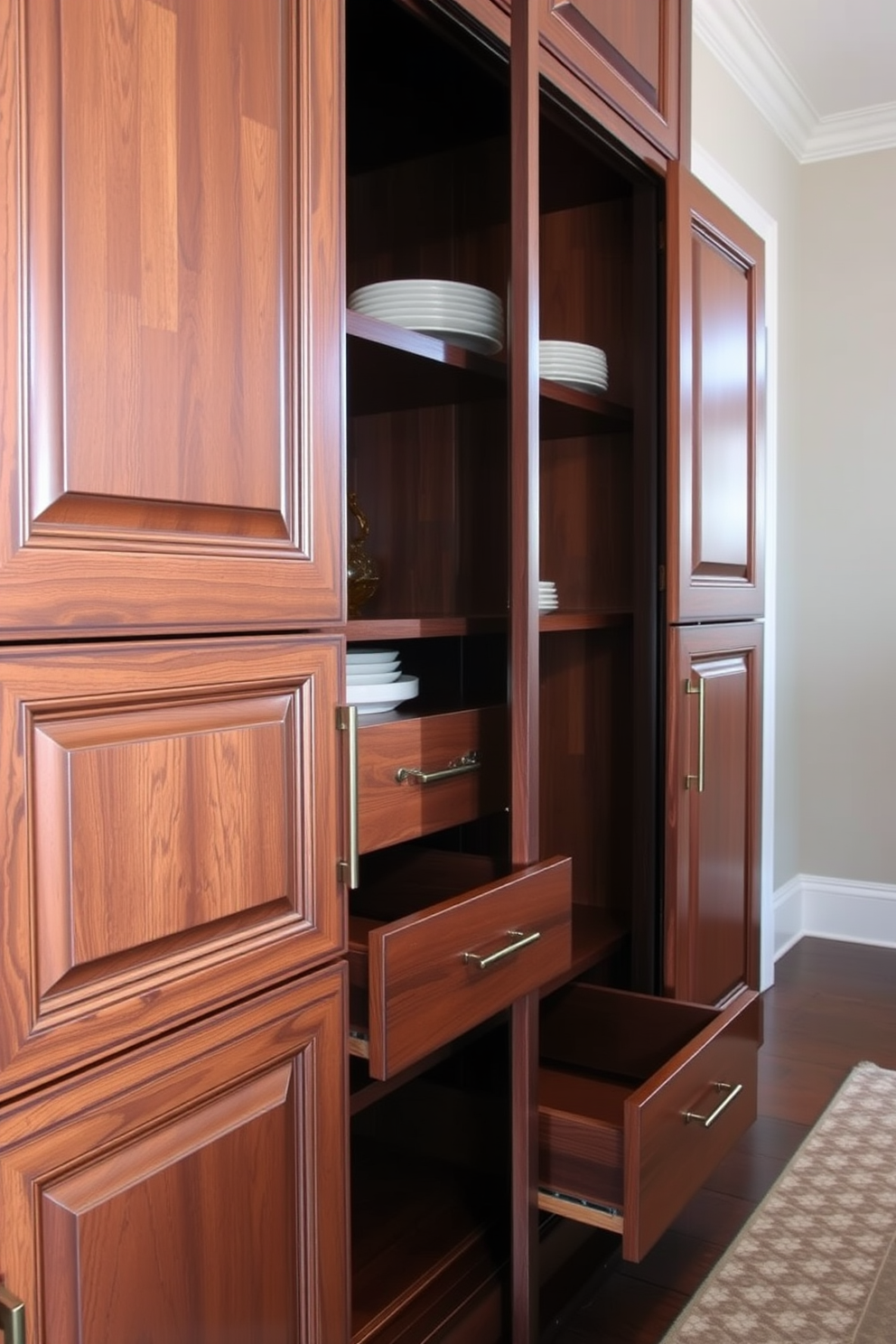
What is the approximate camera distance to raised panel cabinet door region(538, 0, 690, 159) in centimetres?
156

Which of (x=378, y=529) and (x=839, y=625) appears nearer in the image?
(x=378, y=529)

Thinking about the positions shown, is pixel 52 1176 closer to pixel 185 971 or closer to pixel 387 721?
pixel 185 971

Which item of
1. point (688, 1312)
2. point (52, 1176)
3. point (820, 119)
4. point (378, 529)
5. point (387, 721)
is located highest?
point (820, 119)

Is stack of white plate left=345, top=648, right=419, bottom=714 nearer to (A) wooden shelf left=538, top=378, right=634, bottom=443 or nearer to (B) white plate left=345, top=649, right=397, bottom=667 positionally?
(B) white plate left=345, top=649, right=397, bottom=667

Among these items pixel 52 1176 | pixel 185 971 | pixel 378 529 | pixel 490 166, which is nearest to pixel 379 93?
pixel 490 166

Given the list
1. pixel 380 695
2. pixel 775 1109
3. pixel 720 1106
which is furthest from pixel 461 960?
pixel 775 1109

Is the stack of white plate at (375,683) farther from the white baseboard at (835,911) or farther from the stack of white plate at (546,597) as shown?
the white baseboard at (835,911)

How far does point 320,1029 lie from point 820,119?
3.32 metres

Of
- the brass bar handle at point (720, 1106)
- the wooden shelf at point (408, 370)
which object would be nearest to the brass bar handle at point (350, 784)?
the wooden shelf at point (408, 370)

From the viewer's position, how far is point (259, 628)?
987mm

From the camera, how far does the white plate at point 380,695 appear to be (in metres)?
1.37

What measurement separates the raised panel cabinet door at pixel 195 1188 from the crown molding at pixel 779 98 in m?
2.66

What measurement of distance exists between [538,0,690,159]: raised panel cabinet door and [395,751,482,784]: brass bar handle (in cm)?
94

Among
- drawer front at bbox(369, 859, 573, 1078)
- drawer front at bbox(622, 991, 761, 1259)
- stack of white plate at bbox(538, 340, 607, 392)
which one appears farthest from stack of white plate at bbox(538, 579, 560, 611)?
drawer front at bbox(622, 991, 761, 1259)
